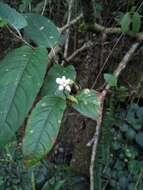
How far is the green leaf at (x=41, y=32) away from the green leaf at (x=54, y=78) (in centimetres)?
7

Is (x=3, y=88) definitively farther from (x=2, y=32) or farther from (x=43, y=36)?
(x=2, y=32)

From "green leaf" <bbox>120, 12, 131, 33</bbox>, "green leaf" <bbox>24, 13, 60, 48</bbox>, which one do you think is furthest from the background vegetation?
"green leaf" <bbox>24, 13, 60, 48</bbox>

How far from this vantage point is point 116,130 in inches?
69.2

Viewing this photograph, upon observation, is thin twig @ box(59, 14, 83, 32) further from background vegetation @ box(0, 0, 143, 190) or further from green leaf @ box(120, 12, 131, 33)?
green leaf @ box(120, 12, 131, 33)

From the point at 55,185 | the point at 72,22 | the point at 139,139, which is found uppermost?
the point at 72,22

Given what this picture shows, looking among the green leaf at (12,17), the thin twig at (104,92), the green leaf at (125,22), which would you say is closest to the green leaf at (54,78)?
the green leaf at (12,17)

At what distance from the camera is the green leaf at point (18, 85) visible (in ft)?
2.77

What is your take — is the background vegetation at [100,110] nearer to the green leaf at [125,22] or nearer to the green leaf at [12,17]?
the green leaf at [125,22]

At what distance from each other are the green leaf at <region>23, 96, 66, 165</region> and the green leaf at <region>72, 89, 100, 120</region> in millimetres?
43

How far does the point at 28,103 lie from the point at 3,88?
0.25ft

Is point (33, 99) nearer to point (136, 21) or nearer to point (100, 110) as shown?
point (100, 110)

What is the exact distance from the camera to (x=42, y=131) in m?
0.87

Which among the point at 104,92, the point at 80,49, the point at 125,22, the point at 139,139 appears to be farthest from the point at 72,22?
the point at 139,139

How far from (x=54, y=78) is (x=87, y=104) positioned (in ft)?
0.40
